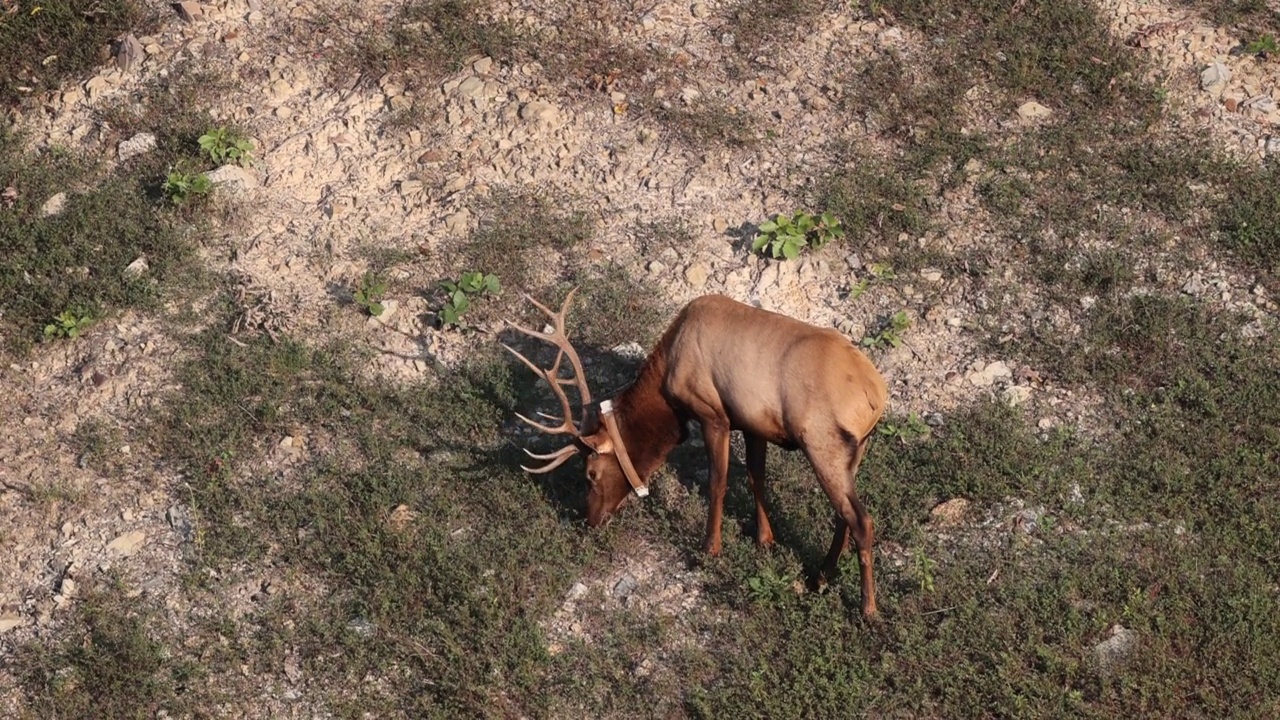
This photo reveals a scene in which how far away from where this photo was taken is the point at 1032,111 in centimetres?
1302

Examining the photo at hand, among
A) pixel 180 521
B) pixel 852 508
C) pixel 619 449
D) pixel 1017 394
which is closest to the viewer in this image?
pixel 852 508

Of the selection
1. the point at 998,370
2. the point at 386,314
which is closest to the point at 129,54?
the point at 386,314

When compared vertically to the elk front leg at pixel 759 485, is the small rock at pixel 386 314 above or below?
below

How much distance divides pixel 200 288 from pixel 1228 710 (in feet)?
27.9

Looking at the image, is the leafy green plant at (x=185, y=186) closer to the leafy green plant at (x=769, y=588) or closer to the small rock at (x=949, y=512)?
the leafy green plant at (x=769, y=588)

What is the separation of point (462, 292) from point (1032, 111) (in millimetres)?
5549

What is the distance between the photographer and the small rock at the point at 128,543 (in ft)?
32.7

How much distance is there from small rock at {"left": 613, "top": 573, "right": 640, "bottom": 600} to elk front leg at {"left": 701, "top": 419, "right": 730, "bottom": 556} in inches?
21.7

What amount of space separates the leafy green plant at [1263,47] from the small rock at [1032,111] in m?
2.07

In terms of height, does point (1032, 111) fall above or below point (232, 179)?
above

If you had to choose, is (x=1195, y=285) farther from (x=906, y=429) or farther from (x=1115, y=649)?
(x=1115, y=649)

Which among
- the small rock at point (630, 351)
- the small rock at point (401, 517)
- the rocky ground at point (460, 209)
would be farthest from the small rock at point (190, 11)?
the small rock at point (401, 517)

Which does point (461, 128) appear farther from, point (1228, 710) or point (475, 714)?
point (1228, 710)

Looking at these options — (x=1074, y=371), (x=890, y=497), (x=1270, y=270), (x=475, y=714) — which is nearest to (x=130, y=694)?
(x=475, y=714)
